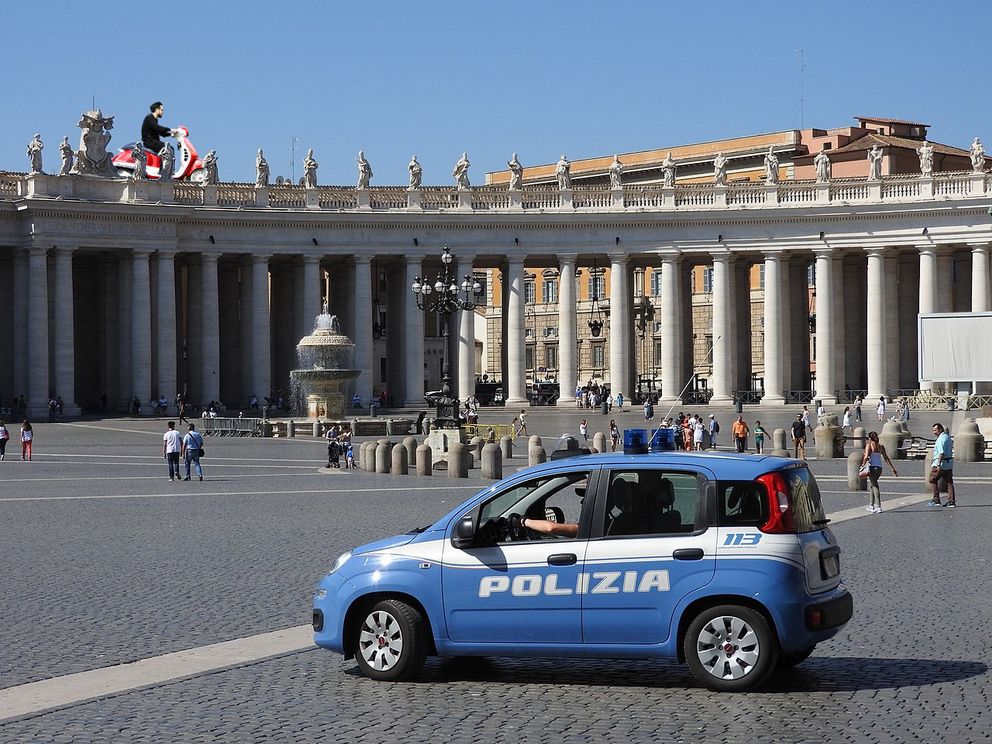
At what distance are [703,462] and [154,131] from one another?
75.4 m

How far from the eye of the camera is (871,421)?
67625mm

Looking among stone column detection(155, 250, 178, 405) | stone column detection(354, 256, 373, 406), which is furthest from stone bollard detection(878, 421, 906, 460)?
stone column detection(155, 250, 178, 405)

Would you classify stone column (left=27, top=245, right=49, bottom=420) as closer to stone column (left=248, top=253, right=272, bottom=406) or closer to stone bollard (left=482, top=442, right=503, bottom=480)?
stone column (left=248, top=253, right=272, bottom=406)

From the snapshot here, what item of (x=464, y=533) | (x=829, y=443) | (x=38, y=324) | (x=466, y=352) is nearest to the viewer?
(x=464, y=533)

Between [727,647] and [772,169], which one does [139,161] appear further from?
[727,647]

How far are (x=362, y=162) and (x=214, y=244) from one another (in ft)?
31.2

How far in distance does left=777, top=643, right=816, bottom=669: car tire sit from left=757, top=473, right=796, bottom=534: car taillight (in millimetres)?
999

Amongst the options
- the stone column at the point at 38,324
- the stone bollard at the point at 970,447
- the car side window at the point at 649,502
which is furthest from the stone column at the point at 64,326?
the car side window at the point at 649,502

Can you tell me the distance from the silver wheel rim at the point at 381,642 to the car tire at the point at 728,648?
93.7 inches

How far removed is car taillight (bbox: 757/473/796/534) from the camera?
1253 cm

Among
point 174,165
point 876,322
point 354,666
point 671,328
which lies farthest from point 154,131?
point 354,666

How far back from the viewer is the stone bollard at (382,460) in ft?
138

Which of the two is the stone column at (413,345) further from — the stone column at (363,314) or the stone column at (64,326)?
the stone column at (64,326)

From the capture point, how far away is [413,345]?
278 feet
